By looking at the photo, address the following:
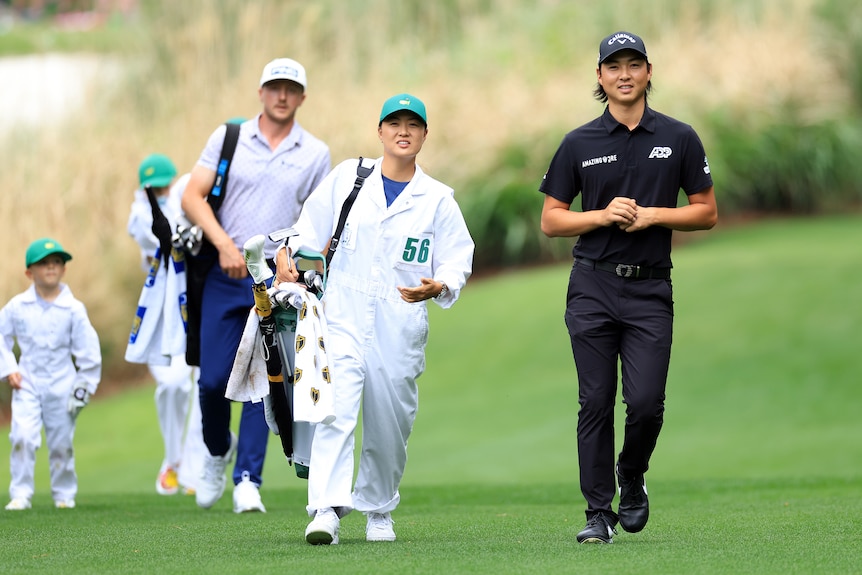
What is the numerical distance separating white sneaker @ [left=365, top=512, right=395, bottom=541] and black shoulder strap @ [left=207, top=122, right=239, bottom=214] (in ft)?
8.37

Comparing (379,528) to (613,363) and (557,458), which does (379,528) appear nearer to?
(613,363)

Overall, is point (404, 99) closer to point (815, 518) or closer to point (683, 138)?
Answer: point (683, 138)

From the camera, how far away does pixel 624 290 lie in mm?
6883

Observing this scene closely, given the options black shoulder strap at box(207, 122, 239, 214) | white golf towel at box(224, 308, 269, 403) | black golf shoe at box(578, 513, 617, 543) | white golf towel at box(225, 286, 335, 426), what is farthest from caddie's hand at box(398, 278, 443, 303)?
black shoulder strap at box(207, 122, 239, 214)

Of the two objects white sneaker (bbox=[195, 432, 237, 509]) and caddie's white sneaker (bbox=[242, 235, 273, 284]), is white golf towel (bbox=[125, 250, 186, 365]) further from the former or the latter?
caddie's white sneaker (bbox=[242, 235, 273, 284])

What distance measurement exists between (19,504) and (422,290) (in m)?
4.00

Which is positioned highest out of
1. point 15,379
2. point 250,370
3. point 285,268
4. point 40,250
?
point 40,250

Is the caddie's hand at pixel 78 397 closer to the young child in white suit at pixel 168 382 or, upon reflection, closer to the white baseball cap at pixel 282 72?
the young child in white suit at pixel 168 382

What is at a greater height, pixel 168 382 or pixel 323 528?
pixel 168 382

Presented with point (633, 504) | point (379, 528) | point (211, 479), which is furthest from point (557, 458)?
point (633, 504)

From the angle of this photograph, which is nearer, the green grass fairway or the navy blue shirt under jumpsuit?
the green grass fairway

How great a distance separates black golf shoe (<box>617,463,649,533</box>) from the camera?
695cm

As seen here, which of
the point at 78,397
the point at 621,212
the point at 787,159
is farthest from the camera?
the point at 787,159

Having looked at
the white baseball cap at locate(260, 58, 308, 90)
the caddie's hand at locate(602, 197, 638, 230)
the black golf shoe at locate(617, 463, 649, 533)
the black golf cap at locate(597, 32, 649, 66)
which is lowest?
the black golf shoe at locate(617, 463, 649, 533)
